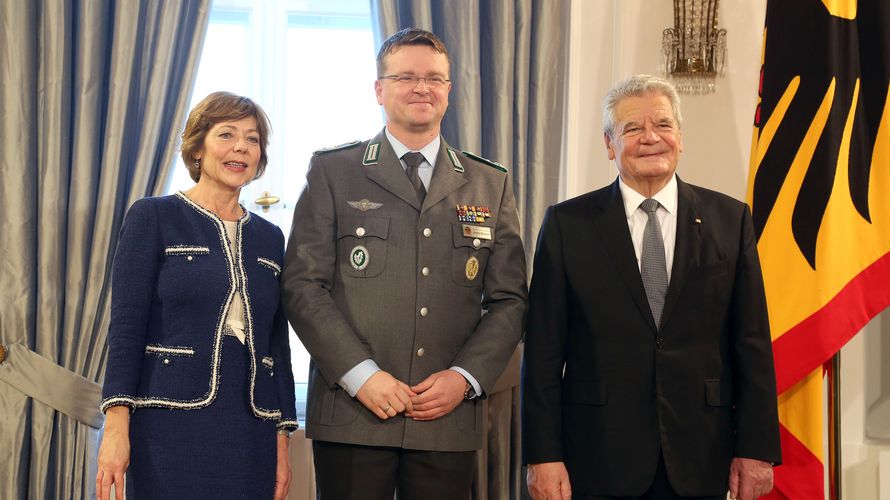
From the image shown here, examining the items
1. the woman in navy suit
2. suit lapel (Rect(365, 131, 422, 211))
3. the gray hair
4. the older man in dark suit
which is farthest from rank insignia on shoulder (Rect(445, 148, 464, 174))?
the woman in navy suit

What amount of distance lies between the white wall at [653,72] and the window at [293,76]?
0.72m

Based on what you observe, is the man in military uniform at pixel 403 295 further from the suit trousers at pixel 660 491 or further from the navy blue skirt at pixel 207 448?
the suit trousers at pixel 660 491

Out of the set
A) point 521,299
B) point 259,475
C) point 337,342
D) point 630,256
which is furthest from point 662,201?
point 259,475

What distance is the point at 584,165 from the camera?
117 inches

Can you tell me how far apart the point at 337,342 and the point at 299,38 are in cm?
158

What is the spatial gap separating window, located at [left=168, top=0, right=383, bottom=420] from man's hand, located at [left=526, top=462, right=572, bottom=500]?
1250 millimetres

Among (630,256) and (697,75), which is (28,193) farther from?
(697,75)

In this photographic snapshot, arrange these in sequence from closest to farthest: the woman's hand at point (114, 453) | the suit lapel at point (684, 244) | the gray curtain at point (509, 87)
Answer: the woman's hand at point (114, 453)
the suit lapel at point (684, 244)
the gray curtain at point (509, 87)

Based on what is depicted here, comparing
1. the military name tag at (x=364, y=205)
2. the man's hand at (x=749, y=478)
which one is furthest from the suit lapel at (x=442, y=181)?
the man's hand at (x=749, y=478)

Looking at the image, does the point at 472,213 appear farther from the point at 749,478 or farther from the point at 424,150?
the point at 749,478

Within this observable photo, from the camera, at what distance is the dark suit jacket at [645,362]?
1.84 metres

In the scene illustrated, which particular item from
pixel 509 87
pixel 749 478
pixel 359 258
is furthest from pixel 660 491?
pixel 509 87

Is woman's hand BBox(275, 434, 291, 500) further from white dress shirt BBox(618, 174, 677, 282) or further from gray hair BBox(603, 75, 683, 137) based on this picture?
gray hair BBox(603, 75, 683, 137)

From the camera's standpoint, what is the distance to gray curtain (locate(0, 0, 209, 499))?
8.68 feet
